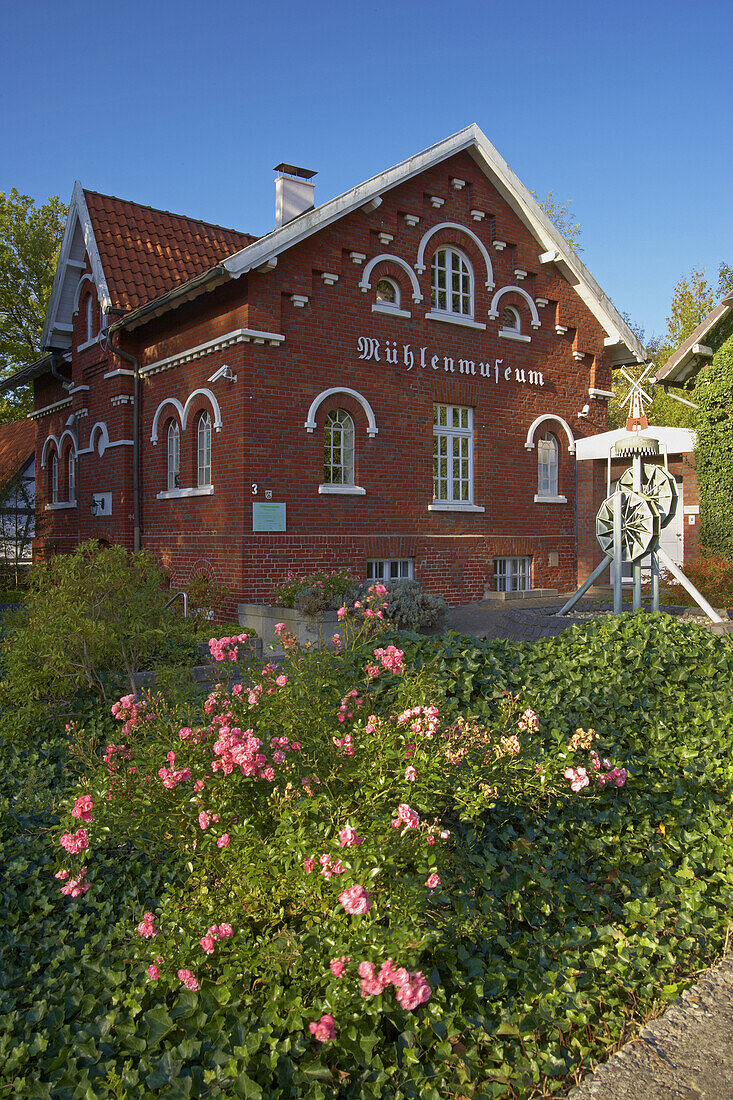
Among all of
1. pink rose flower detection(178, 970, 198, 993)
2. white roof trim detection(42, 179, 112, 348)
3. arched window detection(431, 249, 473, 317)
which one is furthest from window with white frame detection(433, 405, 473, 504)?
pink rose flower detection(178, 970, 198, 993)

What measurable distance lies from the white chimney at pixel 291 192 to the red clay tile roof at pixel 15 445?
13.0 m

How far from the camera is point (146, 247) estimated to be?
53.1 ft

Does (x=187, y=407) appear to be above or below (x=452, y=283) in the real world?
below

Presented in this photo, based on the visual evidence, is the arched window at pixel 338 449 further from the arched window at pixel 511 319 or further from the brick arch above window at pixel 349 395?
the arched window at pixel 511 319

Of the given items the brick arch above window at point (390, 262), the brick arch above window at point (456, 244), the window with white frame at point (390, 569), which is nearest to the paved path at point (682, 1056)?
the window with white frame at point (390, 569)

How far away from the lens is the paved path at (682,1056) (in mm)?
2680

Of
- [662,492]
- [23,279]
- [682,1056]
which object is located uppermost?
[23,279]

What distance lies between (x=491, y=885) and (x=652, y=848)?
1171 millimetres

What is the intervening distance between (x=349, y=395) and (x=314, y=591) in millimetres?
3810

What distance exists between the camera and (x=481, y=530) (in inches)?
606

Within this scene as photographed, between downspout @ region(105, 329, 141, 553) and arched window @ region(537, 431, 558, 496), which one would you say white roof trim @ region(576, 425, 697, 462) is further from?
downspout @ region(105, 329, 141, 553)

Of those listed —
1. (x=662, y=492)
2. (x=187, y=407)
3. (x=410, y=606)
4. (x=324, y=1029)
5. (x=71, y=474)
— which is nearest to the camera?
(x=324, y=1029)

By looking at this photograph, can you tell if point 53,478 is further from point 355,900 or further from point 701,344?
point 355,900

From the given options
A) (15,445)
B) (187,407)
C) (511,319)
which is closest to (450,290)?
(511,319)
